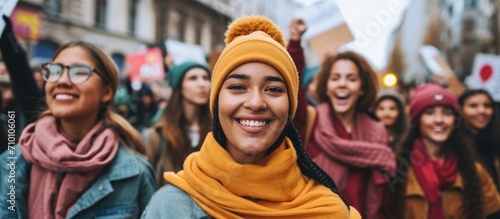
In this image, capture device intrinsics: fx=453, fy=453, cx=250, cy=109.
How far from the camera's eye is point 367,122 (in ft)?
10.5

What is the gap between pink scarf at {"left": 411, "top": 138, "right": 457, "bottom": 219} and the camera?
307 cm

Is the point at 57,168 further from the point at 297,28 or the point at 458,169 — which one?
the point at 458,169

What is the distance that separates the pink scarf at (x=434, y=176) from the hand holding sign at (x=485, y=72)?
4.35 metres

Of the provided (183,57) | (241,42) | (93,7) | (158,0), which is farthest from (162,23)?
(241,42)

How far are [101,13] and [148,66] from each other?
1108cm

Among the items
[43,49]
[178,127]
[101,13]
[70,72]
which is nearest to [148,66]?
[178,127]

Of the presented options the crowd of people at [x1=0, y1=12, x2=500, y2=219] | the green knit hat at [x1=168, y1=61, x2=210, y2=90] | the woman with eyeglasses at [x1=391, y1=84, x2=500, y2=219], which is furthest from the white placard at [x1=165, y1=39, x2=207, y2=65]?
the woman with eyeglasses at [x1=391, y1=84, x2=500, y2=219]

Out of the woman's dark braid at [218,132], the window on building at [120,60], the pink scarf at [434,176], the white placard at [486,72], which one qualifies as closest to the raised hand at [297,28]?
the woman's dark braid at [218,132]

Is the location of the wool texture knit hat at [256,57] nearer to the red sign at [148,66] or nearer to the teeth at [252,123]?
the teeth at [252,123]

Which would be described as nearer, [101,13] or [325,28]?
[325,28]

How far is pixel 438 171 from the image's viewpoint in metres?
3.18

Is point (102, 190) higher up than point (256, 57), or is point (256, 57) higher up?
point (256, 57)

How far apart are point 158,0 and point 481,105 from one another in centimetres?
2115

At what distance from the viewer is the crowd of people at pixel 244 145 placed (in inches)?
62.9
